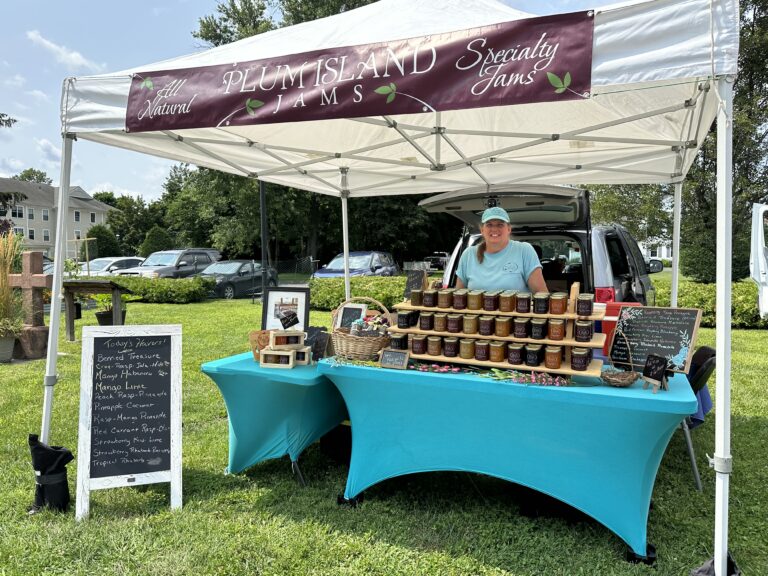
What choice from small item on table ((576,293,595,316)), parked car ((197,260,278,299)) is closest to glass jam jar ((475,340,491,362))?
small item on table ((576,293,595,316))

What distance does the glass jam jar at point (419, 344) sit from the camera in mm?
2682

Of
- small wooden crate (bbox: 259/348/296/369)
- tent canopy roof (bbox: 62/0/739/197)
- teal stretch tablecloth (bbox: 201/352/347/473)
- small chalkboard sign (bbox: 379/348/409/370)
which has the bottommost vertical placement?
teal stretch tablecloth (bbox: 201/352/347/473)

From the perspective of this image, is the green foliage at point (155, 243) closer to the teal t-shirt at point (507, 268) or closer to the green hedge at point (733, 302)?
the green hedge at point (733, 302)

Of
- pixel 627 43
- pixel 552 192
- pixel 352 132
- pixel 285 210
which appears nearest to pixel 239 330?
A: pixel 352 132

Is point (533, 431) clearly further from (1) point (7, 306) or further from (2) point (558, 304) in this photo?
(1) point (7, 306)

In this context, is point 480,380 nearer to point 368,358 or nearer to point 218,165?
point 368,358

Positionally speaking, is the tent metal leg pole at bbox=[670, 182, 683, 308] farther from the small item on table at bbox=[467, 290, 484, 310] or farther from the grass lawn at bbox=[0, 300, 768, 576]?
the small item on table at bbox=[467, 290, 484, 310]

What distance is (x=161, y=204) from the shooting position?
4884 cm

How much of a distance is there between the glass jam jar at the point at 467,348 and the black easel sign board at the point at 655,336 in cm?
72

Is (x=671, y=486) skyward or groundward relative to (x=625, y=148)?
groundward

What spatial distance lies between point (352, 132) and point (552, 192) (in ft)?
5.36

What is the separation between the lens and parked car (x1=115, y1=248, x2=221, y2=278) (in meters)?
14.7

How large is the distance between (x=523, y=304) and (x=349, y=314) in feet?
3.99

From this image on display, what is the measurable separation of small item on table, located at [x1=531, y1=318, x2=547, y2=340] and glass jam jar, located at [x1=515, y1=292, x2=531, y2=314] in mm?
70
